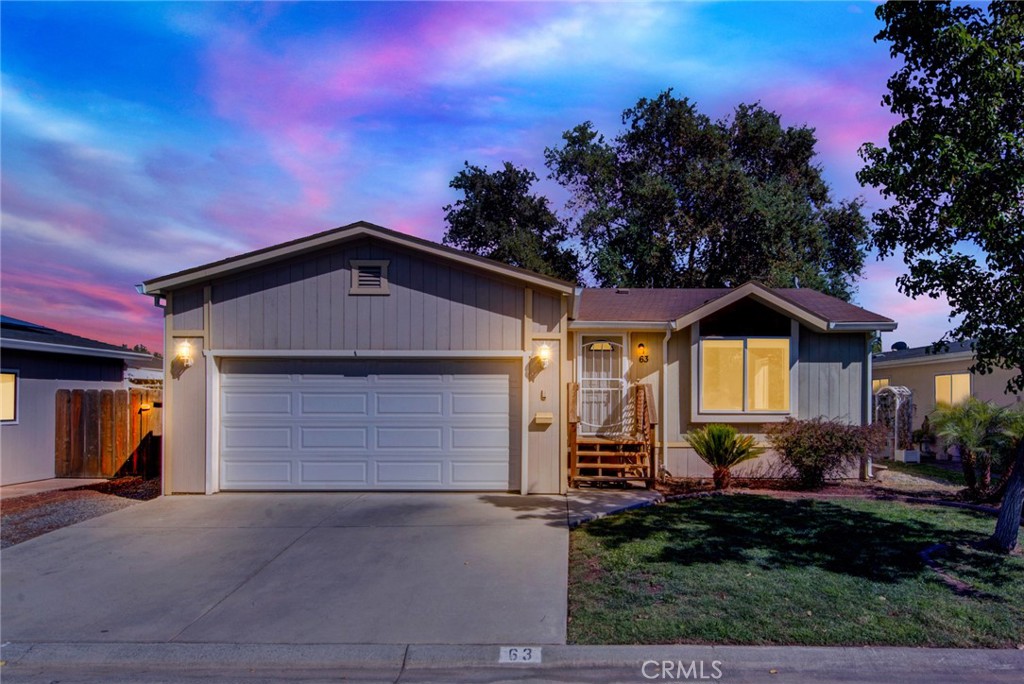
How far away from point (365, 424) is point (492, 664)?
6041 mm

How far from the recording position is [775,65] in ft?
33.3

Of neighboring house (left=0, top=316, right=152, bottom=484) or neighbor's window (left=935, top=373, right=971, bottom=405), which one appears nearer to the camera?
neighboring house (left=0, top=316, right=152, bottom=484)

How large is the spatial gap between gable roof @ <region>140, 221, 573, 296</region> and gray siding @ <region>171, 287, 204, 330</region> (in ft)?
0.70

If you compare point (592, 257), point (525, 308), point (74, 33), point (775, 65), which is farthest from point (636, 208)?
point (74, 33)

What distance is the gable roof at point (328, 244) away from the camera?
31.3ft

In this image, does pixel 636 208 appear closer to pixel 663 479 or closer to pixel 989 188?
pixel 663 479

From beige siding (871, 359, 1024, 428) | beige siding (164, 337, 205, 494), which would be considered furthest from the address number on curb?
beige siding (871, 359, 1024, 428)

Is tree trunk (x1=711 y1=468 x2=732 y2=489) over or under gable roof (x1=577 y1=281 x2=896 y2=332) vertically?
under

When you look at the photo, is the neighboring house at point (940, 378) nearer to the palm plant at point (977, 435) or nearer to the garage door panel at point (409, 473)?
the palm plant at point (977, 435)

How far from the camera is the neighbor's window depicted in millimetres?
15109

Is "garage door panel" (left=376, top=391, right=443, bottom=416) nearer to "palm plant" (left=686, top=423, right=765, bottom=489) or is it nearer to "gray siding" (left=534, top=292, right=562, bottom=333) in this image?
"gray siding" (left=534, top=292, right=562, bottom=333)

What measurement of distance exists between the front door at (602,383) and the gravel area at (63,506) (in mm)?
7525

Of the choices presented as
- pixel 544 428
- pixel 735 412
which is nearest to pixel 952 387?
pixel 735 412

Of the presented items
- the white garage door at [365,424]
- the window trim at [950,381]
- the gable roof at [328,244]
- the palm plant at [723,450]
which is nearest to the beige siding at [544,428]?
the white garage door at [365,424]
